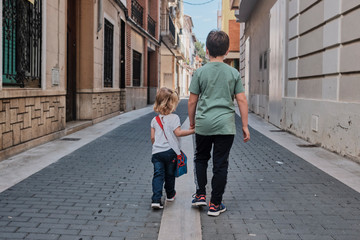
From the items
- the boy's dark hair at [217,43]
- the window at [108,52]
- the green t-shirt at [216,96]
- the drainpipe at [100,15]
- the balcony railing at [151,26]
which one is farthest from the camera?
the balcony railing at [151,26]

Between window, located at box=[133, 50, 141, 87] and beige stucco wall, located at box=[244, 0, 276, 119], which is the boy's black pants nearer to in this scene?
beige stucco wall, located at box=[244, 0, 276, 119]

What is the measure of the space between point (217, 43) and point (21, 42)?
477cm

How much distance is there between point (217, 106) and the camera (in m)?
3.81

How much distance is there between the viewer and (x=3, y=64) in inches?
272

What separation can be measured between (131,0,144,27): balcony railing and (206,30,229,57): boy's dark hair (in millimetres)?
15909

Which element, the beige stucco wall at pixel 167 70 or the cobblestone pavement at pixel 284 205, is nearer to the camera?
the cobblestone pavement at pixel 284 205

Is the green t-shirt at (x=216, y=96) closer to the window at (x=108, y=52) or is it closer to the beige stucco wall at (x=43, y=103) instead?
the beige stucco wall at (x=43, y=103)

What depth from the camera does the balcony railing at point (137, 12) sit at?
19453 mm

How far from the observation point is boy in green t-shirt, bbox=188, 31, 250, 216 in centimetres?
380

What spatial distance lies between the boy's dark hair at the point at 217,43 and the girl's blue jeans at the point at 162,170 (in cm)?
102

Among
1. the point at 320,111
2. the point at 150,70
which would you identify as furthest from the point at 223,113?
the point at 150,70

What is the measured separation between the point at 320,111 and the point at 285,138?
1440mm

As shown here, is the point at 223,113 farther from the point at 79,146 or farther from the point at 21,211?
the point at 79,146

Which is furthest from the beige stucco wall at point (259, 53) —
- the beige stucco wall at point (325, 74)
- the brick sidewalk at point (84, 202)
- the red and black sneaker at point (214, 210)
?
the red and black sneaker at point (214, 210)
